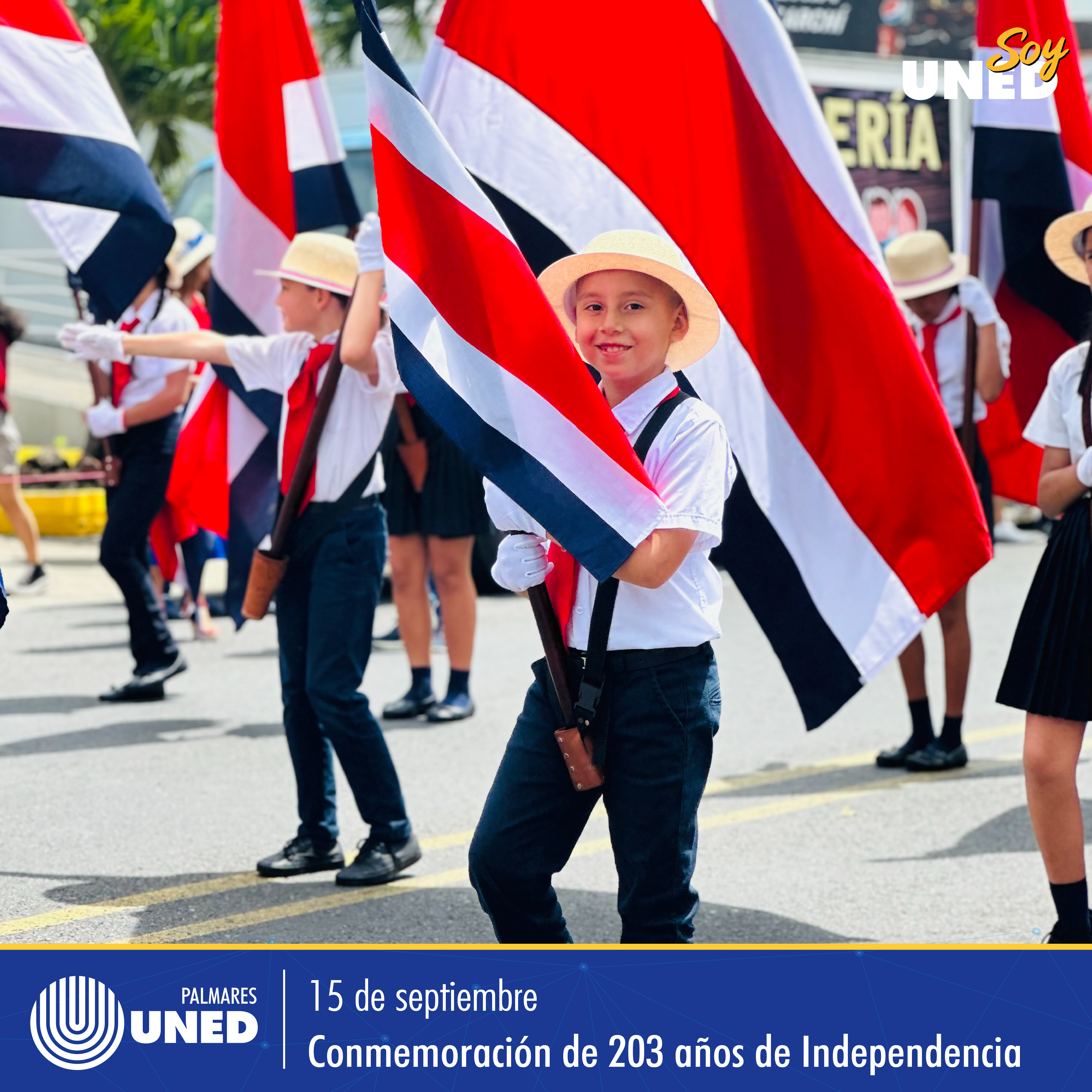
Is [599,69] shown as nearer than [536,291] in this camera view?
No

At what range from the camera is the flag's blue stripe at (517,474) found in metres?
2.90

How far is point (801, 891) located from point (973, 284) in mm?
2399

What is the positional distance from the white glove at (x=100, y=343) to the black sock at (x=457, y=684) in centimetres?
253

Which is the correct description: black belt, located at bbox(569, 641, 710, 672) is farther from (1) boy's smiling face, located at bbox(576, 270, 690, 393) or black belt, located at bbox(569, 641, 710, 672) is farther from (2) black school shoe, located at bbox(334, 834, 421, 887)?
(2) black school shoe, located at bbox(334, 834, 421, 887)

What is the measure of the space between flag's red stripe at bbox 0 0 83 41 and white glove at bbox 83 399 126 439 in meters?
2.40

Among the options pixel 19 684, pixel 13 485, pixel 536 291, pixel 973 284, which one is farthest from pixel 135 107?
pixel 536 291

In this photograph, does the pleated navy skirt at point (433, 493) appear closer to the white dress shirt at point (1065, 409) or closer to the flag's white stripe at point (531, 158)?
the flag's white stripe at point (531, 158)

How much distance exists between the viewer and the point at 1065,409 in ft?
13.4

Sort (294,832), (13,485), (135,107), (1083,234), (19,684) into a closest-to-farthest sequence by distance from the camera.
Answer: (1083,234) → (294,832) → (19,684) → (13,485) → (135,107)

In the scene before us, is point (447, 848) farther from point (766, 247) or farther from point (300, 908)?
point (766, 247)

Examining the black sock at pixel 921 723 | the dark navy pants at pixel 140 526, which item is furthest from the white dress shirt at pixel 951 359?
the dark navy pants at pixel 140 526

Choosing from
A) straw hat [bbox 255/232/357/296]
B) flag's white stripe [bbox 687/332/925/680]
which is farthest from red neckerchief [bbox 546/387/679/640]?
straw hat [bbox 255/232/357/296]

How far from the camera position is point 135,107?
78.6ft
